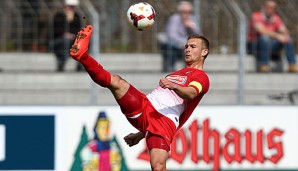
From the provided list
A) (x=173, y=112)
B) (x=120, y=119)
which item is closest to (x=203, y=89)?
(x=173, y=112)

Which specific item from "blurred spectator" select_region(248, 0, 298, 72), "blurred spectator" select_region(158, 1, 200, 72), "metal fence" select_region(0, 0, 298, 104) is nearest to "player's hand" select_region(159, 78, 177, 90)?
"metal fence" select_region(0, 0, 298, 104)

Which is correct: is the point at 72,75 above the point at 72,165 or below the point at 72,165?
above

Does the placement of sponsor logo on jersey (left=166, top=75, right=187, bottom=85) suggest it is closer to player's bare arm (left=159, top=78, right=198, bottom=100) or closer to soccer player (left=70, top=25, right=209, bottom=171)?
soccer player (left=70, top=25, right=209, bottom=171)

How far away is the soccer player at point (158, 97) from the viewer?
10250mm

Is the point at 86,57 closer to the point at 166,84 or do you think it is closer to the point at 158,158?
the point at 166,84

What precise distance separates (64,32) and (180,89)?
4.17 meters

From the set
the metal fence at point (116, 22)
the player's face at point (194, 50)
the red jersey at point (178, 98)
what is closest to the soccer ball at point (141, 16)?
the player's face at point (194, 50)

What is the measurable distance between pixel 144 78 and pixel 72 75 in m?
1.05

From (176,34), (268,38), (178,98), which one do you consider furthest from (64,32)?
(178,98)

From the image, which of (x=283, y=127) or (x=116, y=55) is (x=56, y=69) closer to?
(x=116, y=55)

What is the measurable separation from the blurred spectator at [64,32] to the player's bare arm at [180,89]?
154 inches

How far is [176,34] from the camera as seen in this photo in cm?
1417

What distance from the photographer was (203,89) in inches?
413

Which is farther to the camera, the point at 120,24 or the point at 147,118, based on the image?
the point at 120,24
